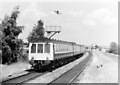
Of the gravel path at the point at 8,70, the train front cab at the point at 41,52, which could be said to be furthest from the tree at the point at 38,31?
the train front cab at the point at 41,52

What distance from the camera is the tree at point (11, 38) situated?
89.5 feet

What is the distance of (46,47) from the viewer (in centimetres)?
2278

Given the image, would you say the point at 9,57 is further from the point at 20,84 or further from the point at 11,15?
the point at 20,84

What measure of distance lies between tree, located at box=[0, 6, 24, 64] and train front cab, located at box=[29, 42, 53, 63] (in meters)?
5.18

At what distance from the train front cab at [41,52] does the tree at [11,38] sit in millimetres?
5183

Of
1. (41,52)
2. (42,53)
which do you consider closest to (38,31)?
(41,52)

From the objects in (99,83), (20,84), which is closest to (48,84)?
(20,84)

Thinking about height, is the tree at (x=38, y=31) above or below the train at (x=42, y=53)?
above

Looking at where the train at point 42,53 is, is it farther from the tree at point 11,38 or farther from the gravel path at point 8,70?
the tree at point 11,38

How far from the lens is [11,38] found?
2780 centimetres

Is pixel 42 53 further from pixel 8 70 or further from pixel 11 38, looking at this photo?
pixel 11 38

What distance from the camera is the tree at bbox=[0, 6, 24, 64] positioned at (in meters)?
27.3

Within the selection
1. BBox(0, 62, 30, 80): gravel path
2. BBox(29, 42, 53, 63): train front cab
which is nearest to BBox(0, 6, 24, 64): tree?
BBox(0, 62, 30, 80): gravel path

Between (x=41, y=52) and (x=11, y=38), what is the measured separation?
6.65m
